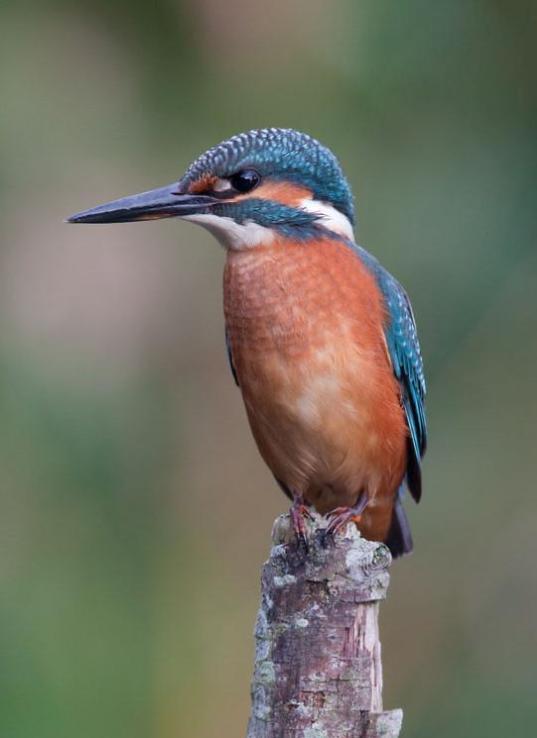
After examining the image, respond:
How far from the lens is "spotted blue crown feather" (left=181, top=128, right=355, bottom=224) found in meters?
3.32

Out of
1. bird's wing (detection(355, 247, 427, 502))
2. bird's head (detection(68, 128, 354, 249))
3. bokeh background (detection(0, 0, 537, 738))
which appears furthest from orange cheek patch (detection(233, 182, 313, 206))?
bokeh background (detection(0, 0, 537, 738))

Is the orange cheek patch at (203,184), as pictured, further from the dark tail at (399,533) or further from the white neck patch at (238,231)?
the dark tail at (399,533)

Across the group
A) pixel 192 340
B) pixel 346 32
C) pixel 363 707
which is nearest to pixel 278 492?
pixel 192 340

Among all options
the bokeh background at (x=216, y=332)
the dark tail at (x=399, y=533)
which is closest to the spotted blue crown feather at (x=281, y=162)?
the dark tail at (x=399, y=533)

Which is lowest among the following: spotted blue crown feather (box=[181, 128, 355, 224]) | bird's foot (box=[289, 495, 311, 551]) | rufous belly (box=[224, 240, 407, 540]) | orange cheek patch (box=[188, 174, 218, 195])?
bird's foot (box=[289, 495, 311, 551])

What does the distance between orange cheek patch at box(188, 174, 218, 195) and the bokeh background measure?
157cm

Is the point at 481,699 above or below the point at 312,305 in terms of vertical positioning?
below

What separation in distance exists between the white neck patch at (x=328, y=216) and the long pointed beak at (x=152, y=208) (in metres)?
0.27

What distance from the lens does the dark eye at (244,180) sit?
3336 millimetres

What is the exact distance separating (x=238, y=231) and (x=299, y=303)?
249 mm

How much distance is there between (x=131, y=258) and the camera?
207 inches

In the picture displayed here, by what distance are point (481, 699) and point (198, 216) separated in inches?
91.2

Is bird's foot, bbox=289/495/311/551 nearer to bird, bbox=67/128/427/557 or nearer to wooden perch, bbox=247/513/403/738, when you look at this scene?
bird, bbox=67/128/427/557

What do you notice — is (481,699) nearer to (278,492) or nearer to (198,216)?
(278,492)
